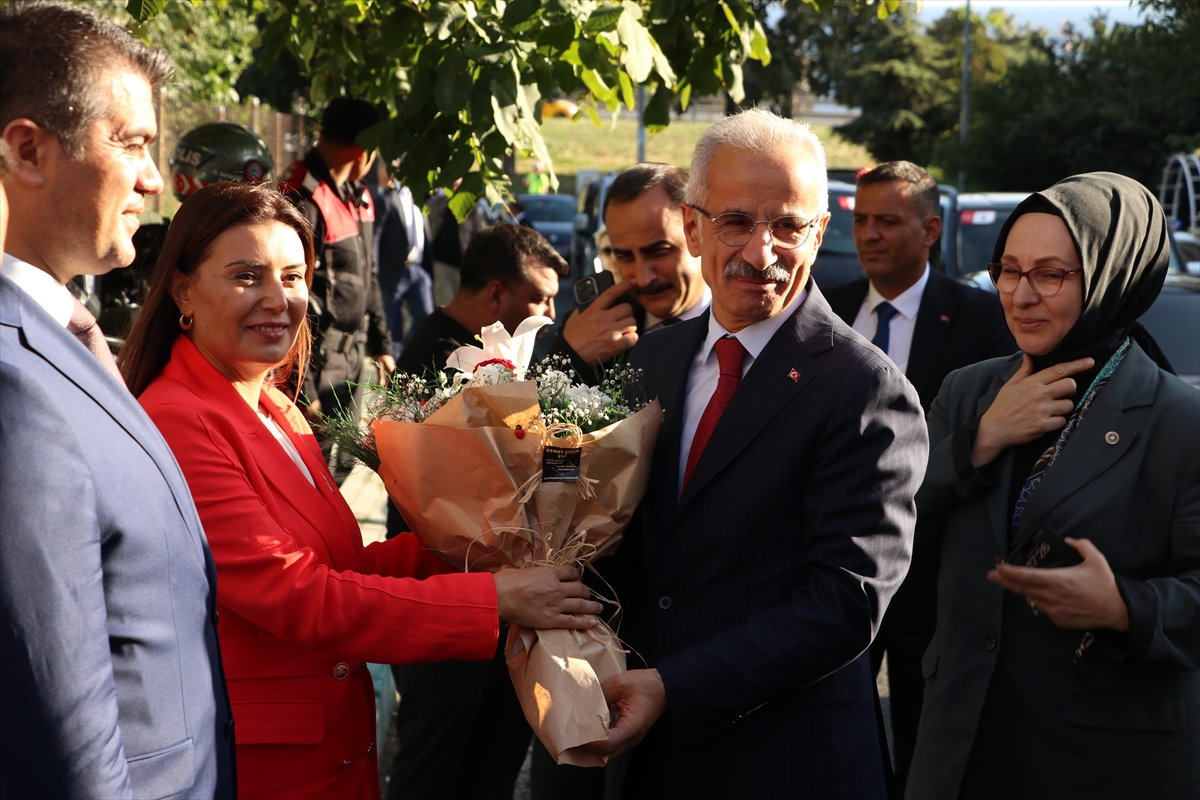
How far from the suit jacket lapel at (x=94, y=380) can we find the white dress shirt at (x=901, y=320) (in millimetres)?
3440

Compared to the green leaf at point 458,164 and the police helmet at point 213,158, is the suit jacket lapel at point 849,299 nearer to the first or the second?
the green leaf at point 458,164

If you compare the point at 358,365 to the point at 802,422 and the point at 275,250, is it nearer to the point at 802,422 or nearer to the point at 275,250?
the point at 275,250

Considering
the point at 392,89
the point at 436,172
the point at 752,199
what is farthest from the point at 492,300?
the point at 752,199

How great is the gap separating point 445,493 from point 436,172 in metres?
2.26

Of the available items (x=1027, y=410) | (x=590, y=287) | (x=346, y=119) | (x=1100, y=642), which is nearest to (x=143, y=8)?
(x=590, y=287)

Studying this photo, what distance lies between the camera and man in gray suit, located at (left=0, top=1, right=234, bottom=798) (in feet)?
4.75

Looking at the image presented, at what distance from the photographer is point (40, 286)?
1686 mm

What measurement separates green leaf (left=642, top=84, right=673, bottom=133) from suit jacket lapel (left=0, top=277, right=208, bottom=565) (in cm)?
309

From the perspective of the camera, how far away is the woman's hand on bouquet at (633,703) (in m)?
2.23

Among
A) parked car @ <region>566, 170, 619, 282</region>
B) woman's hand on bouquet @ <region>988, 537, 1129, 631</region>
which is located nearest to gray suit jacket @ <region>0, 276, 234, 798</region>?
woman's hand on bouquet @ <region>988, 537, 1129, 631</region>

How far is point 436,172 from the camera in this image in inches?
168

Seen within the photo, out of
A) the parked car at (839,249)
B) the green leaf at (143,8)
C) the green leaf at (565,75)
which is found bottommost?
the parked car at (839,249)

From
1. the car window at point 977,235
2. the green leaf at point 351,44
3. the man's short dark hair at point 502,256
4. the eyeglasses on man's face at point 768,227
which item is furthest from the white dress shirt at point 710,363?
the car window at point 977,235

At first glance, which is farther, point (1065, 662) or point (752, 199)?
point (1065, 662)
